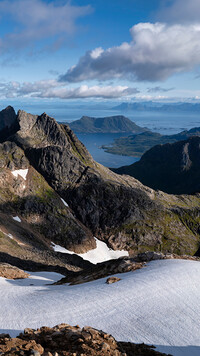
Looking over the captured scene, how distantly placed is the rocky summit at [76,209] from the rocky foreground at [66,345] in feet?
322

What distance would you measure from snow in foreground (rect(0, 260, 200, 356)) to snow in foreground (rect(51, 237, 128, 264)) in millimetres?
91006

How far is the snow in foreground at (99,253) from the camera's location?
122 metres

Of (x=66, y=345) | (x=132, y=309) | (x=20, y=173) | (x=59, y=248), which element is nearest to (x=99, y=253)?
(x=59, y=248)

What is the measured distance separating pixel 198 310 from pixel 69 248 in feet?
345

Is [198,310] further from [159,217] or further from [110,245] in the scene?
[159,217]

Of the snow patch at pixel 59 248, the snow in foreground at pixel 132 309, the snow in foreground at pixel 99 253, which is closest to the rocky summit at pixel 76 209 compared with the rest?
the snow patch at pixel 59 248

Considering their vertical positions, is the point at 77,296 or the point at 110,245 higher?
the point at 77,296

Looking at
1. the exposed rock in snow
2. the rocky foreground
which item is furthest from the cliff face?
the rocky foreground

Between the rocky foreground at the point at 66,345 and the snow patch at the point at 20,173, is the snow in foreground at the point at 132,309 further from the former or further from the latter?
the snow patch at the point at 20,173

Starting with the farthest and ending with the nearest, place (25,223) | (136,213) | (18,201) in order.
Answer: (136,213), (18,201), (25,223)

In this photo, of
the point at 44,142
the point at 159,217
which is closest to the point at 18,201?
the point at 44,142

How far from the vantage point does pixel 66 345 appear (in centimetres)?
1515

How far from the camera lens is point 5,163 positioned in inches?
5536

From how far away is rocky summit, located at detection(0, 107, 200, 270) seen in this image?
127625mm
